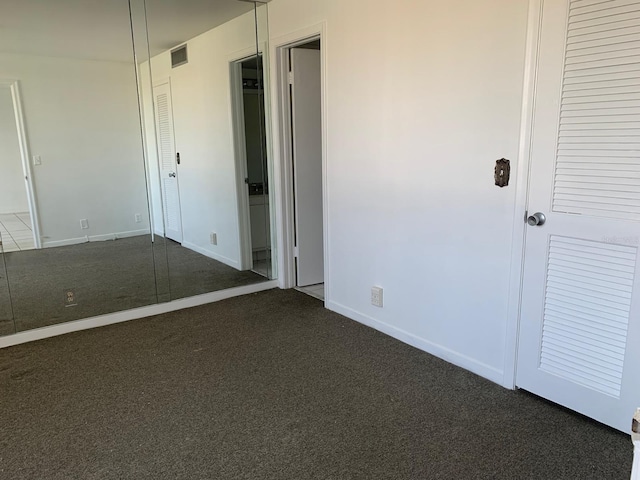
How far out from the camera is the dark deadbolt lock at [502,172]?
2.31 metres

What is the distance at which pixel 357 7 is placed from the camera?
3.02 m

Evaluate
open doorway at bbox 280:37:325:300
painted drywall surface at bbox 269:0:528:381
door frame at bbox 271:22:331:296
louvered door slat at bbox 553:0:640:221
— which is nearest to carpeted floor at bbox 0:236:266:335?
door frame at bbox 271:22:331:296

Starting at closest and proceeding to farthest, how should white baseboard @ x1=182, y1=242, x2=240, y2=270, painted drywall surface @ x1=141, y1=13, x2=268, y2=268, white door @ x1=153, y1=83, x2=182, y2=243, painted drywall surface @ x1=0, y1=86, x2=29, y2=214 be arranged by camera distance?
painted drywall surface @ x1=0, y1=86, x2=29, y2=214, white door @ x1=153, y1=83, x2=182, y2=243, painted drywall surface @ x1=141, y1=13, x2=268, y2=268, white baseboard @ x1=182, y1=242, x2=240, y2=270

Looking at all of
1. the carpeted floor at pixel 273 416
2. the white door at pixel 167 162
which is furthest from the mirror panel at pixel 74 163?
the carpeted floor at pixel 273 416

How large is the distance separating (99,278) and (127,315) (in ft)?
1.17

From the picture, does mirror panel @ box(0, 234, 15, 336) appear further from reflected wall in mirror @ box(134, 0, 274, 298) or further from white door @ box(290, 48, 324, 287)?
white door @ box(290, 48, 324, 287)

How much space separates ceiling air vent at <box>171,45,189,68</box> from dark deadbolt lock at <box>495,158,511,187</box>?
103 inches

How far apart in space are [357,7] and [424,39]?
2.11 ft

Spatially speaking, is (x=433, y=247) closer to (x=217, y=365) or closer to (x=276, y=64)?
(x=217, y=365)

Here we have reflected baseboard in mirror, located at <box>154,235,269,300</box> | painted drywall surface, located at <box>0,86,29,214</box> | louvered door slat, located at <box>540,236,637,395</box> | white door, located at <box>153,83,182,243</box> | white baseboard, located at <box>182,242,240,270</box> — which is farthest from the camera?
white baseboard, located at <box>182,242,240,270</box>

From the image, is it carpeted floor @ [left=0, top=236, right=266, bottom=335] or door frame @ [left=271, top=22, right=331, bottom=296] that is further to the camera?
door frame @ [left=271, top=22, right=331, bottom=296]

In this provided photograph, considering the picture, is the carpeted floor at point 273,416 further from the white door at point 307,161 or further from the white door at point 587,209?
the white door at point 307,161

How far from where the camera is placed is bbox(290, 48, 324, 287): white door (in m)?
3.92

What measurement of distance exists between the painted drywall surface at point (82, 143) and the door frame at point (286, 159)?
43.9 inches
